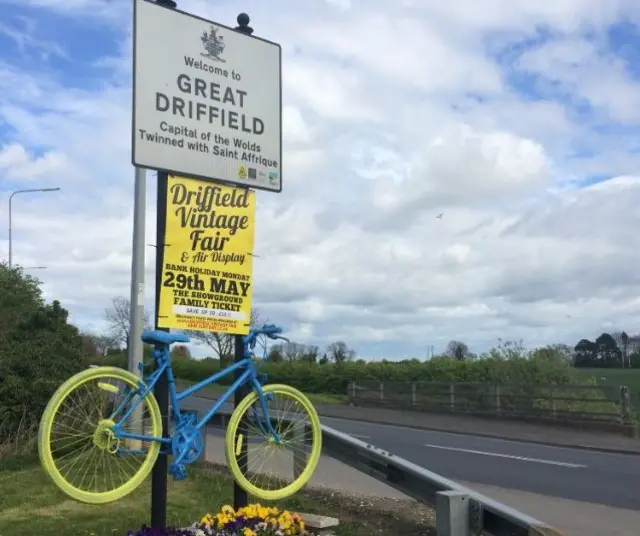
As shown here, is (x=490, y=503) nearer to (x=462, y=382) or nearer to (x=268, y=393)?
(x=268, y=393)

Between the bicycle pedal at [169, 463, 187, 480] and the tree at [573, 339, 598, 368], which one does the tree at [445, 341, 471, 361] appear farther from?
the bicycle pedal at [169, 463, 187, 480]

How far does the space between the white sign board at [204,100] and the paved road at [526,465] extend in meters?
7.11

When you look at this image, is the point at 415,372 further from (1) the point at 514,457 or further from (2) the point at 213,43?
(2) the point at 213,43

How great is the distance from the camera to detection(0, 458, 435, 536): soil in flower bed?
648cm

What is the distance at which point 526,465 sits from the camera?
14523 millimetres

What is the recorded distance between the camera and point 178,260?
5.68 meters

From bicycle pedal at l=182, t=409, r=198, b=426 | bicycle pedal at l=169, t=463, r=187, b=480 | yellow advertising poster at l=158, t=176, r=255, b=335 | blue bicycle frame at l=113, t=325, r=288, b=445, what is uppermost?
yellow advertising poster at l=158, t=176, r=255, b=335

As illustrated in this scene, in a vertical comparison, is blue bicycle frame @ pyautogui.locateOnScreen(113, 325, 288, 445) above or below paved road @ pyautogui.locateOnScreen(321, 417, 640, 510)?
above

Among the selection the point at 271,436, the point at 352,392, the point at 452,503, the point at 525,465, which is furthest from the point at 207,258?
the point at 352,392

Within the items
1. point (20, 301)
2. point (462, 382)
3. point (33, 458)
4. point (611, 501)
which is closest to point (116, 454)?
point (33, 458)

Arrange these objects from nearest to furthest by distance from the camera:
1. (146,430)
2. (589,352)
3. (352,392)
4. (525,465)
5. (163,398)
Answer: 1. (146,430)
2. (163,398)
3. (525,465)
4. (352,392)
5. (589,352)

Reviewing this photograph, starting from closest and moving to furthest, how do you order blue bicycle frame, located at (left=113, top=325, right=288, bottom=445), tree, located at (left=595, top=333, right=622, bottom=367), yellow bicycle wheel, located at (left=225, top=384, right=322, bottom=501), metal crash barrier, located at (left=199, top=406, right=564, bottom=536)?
1. metal crash barrier, located at (left=199, top=406, right=564, bottom=536)
2. blue bicycle frame, located at (left=113, top=325, right=288, bottom=445)
3. yellow bicycle wheel, located at (left=225, top=384, right=322, bottom=501)
4. tree, located at (left=595, top=333, right=622, bottom=367)

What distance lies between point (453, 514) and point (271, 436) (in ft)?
4.89

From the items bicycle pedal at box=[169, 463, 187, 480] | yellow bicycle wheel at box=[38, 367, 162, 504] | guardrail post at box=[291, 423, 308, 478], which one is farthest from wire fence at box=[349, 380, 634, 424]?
yellow bicycle wheel at box=[38, 367, 162, 504]
